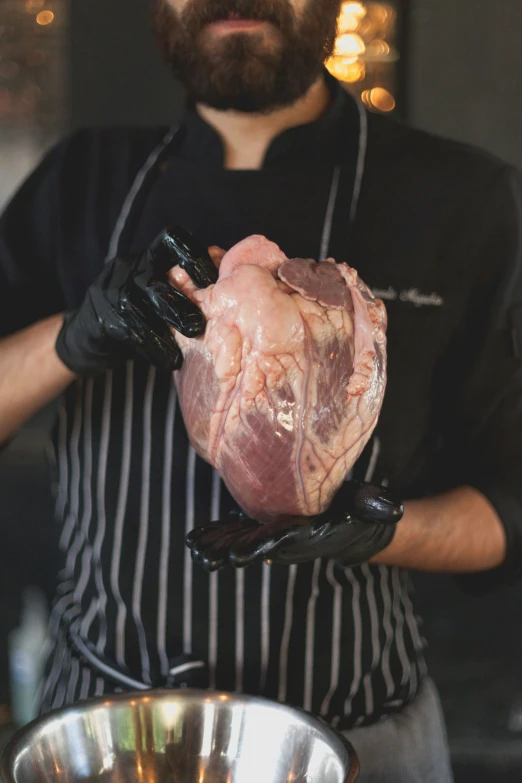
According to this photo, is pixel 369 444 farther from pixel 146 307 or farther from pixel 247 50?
pixel 247 50

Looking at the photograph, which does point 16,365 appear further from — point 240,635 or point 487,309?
point 487,309

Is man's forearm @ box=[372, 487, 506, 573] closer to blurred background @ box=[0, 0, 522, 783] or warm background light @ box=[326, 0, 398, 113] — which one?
blurred background @ box=[0, 0, 522, 783]

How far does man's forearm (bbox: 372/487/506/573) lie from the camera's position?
4.17 ft

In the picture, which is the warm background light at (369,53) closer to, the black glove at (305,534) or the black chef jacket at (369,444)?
the black chef jacket at (369,444)

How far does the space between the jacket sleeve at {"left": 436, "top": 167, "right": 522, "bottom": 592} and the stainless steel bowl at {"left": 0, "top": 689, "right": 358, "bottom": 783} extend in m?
0.58

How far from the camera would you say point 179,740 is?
3.24 feet

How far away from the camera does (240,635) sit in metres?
1.25

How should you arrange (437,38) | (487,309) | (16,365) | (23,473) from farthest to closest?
(23,473) → (437,38) → (487,309) → (16,365)

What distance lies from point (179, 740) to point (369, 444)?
516 mm

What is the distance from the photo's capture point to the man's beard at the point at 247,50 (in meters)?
1.16

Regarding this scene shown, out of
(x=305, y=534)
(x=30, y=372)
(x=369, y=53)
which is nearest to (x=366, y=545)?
(x=305, y=534)

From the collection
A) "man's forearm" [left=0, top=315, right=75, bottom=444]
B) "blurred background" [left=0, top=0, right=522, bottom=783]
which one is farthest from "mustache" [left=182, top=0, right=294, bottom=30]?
"blurred background" [left=0, top=0, right=522, bottom=783]

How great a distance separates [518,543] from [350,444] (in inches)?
20.6

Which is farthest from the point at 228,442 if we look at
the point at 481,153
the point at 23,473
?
the point at 23,473
